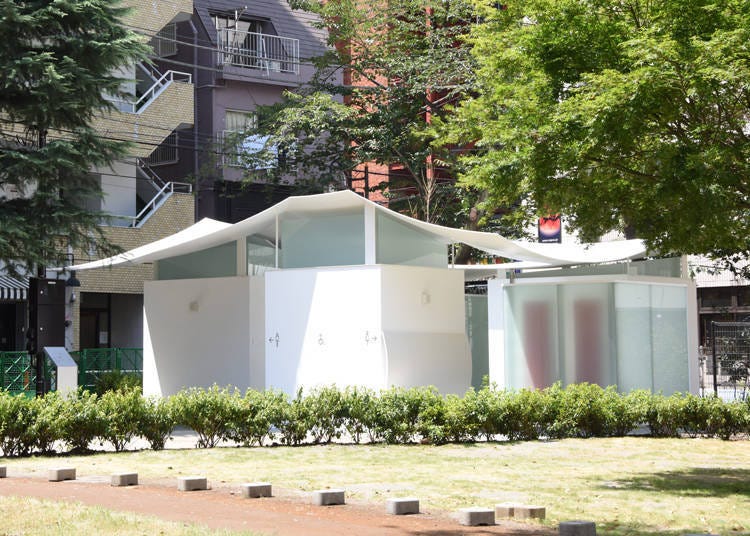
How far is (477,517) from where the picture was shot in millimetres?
9188

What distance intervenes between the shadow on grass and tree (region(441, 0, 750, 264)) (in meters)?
2.63

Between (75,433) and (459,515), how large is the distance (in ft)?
25.4

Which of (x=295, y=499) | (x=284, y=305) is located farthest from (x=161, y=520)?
(x=284, y=305)

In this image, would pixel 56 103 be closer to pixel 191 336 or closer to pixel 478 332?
pixel 191 336

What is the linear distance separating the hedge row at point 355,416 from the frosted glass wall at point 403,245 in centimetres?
254

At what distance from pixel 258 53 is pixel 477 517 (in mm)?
36049

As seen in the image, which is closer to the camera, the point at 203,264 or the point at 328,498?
the point at 328,498

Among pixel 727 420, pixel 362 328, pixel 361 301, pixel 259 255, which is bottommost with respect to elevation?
pixel 727 420

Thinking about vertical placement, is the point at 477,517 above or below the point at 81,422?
below

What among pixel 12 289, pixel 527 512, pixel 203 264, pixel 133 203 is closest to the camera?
pixel 527 512

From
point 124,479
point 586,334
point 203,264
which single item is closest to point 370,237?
point 586,334

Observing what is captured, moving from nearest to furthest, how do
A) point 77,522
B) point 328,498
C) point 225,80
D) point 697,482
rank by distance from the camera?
point 77,522
point 328,498
point 697,482
point 225,80

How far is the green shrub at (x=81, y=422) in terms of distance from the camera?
50.6 feet

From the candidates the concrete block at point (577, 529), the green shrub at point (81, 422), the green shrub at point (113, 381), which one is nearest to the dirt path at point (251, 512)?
the concrete block at point (577, 529)
